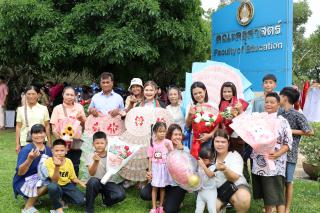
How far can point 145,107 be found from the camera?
530 cm

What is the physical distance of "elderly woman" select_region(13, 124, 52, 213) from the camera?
4.73 m

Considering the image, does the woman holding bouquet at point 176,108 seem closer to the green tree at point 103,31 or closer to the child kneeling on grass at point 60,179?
the child kneeling on grass at point 60,179

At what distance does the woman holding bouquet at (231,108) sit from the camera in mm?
4566

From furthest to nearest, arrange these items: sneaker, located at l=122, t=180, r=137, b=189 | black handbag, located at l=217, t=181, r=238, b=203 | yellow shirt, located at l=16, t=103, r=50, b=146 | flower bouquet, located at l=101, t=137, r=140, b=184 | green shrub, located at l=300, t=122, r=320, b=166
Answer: green shrub, located at l=300, t=122, r=320, b=166 < sneaker, located at l=122, t=180, r=137, b=189 < yellow shirt, located at l=16, t=103, r=50, b=146 < flower bouquet, located at l=101, t=137, r=140, b=184 < black handbag, located at l=217, t=181, r=238, b=203

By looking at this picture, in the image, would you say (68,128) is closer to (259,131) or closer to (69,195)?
(69,195)

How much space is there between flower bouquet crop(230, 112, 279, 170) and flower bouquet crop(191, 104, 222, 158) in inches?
13.2

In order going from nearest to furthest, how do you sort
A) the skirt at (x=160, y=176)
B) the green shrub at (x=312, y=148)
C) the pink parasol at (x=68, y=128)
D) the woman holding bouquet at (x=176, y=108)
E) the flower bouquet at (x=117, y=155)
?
1. the skirt at (x=160, y=176)
2. the flower bouquet at (x=117, y=155)
3. the pink parasol at (x=68, y=128)
4. the woman holding bouquet at (x=176, y=108)
5. the green shrub at (x=312, y=148)

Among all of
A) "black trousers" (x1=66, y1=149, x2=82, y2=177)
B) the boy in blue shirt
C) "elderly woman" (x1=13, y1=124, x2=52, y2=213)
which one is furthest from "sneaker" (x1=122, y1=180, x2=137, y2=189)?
the boy in blue shirt

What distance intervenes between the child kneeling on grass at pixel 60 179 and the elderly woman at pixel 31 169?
6.1 inches

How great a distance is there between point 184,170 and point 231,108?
85 centimetres

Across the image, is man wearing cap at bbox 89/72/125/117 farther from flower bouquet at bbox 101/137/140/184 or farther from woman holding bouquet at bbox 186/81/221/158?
woman holding bouquet at bbox 186/81/221/158

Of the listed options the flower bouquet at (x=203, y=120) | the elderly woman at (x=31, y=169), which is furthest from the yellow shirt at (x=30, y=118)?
the flower bouquet at (x=203, y=120)

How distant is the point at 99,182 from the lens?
4.91 m

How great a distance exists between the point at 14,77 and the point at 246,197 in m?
12.5
